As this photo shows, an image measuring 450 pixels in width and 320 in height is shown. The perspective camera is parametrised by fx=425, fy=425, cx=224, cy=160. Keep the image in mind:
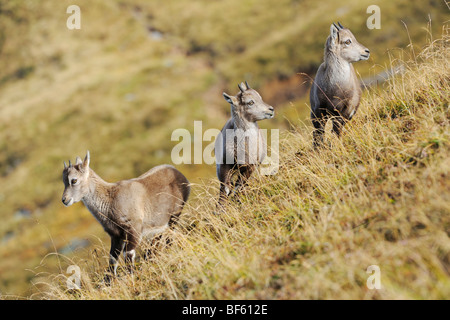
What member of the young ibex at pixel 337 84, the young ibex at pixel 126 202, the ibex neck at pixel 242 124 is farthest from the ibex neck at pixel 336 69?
the young ibex at pixel 126 202

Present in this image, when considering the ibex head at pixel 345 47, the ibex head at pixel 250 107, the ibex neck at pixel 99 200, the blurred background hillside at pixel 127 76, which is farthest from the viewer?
the blurred background hillside at pixel 127 76

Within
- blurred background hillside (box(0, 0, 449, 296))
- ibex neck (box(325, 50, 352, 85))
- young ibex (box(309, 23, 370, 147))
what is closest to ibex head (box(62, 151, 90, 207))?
young ibex (box(309, 23, 370, 147))

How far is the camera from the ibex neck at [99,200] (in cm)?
980

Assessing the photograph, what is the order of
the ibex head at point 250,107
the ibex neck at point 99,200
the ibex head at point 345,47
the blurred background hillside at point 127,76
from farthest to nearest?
the blurred background hillside at point 127,76 → the ibex neck at point 99,200 → the ibex head at point 250,107 → the ibex head at point 345,47

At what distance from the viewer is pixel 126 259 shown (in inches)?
369

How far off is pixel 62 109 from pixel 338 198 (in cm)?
8151

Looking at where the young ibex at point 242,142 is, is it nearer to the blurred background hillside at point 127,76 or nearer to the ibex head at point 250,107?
the ibex head at point 250,107

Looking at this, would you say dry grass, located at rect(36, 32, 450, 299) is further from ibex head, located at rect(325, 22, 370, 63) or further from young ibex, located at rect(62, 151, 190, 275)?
ibex head, located at rect(325, 22, 370, 63)

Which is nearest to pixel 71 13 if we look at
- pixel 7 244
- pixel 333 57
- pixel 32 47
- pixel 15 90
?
pixel 32 47

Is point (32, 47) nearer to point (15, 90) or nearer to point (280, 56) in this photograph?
point (15, 90)

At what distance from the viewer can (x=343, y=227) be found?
6.43m

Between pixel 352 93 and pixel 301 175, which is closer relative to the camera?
pixel 301 175

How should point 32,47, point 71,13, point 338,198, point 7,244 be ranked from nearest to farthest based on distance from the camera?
point 338,198 → point 7,244 → point 32,47 → point 71,13

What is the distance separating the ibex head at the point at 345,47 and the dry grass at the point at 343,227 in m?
1.34
